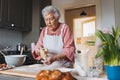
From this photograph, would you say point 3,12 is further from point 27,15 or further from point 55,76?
point 55,76

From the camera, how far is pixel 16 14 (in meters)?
3.26

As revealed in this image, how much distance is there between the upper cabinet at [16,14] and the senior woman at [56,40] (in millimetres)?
1414

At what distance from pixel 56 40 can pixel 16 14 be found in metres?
1.71

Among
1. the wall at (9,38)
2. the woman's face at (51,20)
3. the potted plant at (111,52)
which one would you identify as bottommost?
the potted plant at (111,52)

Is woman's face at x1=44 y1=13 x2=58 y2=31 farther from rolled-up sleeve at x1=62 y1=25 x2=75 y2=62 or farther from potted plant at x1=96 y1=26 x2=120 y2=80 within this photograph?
potted plant at x1=96 y1=26 x2=120 y2=80

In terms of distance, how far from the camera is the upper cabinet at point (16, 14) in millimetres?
3012

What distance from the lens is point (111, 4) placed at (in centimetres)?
325

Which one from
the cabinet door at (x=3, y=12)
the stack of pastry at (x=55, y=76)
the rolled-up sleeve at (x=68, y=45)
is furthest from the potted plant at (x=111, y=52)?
the cabinet door at (x=3, y=12)

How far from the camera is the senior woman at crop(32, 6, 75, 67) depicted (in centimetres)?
162

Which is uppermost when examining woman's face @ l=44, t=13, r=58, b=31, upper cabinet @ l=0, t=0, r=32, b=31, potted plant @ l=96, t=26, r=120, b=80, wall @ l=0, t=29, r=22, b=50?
upper cabinet @ l=0, t=0, r=32, b=31

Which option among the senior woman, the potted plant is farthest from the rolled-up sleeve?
the potted plant

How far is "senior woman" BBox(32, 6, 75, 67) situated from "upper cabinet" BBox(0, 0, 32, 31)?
4.64ft

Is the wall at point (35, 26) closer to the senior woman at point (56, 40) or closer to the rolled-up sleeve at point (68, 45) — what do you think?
the senior woman at point (56, 40)

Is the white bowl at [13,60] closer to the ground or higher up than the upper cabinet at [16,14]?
closer to the ground
